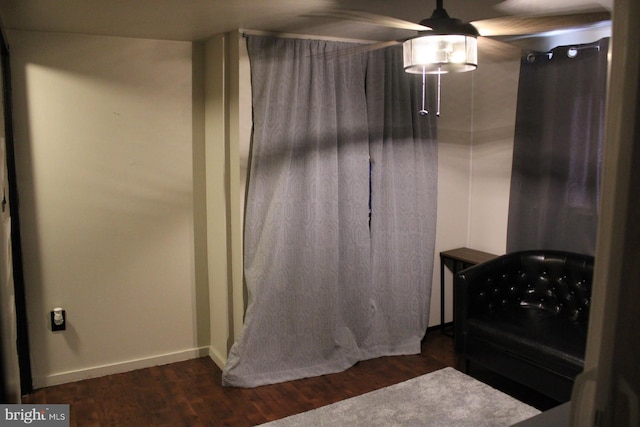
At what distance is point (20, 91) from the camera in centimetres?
337

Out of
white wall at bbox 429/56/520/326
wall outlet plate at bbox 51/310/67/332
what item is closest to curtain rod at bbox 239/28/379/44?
white wall at bbox 429/56/520/326

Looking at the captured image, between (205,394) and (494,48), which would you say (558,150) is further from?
(205,394)

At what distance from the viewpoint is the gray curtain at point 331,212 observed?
356cm

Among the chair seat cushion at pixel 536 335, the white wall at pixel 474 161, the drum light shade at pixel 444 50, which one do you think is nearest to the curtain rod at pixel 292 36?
the white wall at pixel 474 161

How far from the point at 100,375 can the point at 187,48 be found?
7.49ft

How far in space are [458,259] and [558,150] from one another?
3.51 ft

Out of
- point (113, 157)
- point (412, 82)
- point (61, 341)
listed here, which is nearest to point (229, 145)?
point (113, 157)

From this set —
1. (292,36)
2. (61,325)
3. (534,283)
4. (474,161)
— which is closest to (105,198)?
(61,325)

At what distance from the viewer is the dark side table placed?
4.21 metres

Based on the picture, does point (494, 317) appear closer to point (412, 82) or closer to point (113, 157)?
point (412, 82)

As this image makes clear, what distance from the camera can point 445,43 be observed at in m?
2.06

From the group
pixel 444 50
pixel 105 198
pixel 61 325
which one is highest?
pixel 444 50

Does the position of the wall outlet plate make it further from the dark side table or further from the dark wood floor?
the dark side table

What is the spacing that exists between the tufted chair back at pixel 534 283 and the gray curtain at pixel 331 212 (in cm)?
62
